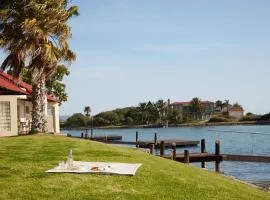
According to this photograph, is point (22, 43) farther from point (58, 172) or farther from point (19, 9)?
point (58, 172)

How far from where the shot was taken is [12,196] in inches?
533

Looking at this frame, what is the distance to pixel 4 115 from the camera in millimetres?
33156

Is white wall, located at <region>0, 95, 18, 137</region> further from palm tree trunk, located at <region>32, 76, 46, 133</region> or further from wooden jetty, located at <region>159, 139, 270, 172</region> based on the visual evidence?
wooden jetty, located at <region>159, 139, 270, 172</region>

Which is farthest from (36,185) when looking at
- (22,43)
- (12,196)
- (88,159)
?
(22,43)

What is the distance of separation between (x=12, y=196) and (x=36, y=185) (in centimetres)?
133

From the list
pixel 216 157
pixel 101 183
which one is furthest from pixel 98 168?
pixel 216 157

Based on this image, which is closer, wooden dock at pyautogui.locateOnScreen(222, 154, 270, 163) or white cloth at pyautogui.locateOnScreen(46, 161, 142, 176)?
white cloth at pyautogui.locateOnScreen(46, 161, 142, 176)

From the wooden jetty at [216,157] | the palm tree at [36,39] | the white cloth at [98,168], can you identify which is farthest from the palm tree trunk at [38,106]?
the white cloth at [98,168]

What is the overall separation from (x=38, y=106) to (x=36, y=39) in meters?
4.69

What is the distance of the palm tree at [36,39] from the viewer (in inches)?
1199

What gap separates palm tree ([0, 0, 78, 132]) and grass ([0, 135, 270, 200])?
1101cm

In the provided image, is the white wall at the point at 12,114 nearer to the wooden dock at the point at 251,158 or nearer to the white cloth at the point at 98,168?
the white cloth at the point at 98,168

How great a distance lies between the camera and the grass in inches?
557

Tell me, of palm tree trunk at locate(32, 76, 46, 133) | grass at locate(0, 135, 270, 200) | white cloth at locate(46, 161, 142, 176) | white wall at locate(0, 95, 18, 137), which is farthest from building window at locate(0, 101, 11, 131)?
white cloth at locate(46, 161, 142, 176)
